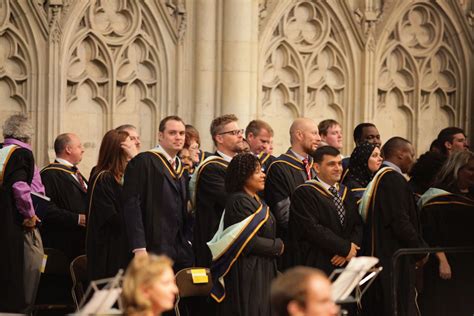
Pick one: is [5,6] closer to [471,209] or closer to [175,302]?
[175,302]

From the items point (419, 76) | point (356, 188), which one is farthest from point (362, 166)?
point (419, 76)

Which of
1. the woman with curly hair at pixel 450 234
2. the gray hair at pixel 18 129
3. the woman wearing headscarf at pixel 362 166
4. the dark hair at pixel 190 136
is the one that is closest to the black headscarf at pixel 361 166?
the woman wearing headscarf at pixel 362 166

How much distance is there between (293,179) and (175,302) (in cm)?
166

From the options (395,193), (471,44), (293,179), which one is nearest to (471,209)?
(395,193)

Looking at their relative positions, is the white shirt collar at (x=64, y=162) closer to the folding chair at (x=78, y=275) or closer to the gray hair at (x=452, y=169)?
the folding chair at (x=78, y=275)

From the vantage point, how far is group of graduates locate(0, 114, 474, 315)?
32.2 ft

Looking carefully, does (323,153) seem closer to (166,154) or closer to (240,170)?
(240,170)

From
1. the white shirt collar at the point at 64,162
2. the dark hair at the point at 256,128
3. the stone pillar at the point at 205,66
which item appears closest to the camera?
the white shirt collar at the point at 64,162

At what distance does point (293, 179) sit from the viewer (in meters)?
11.1

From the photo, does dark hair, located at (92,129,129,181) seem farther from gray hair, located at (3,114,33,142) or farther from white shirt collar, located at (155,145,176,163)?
gray hair, located at (3,114,33,142)

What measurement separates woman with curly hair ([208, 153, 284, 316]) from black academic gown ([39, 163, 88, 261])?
217 cm

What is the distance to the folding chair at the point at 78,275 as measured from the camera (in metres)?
11.0

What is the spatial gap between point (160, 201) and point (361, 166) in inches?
78.0

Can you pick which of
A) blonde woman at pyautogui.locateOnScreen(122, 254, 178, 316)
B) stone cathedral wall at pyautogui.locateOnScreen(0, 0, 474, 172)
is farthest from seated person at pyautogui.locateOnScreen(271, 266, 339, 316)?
stone cathedral wall at pyautogui.locateOnScreen(0, 0, 474, 172)
